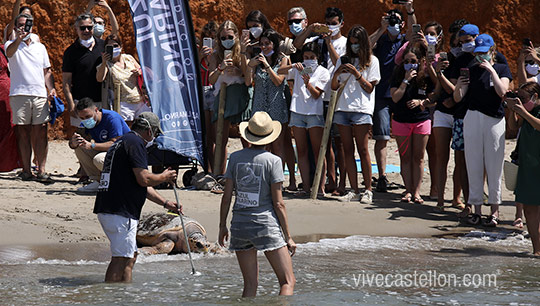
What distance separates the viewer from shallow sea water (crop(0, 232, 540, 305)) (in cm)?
788

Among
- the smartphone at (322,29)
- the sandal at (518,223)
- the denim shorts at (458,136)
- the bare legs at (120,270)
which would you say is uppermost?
the smartphone at (322,29)

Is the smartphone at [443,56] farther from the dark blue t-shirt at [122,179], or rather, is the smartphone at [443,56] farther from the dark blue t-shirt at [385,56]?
the dark blue t-shirt at [122,179]

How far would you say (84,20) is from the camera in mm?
12109

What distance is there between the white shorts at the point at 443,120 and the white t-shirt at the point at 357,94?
804mm

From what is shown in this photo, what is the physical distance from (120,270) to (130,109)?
466 cm

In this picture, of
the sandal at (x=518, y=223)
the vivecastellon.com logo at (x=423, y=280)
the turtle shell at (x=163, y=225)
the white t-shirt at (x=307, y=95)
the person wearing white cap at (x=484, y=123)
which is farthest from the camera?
the white t-shirt at (x=307, y=95)

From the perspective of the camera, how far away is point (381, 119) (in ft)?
39.5

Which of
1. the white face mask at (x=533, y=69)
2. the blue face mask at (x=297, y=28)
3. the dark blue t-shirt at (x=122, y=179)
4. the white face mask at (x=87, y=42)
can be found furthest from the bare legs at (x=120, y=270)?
the white face mask at (x=533, y=69)

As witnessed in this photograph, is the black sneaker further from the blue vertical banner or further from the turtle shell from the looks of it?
the turtle shell

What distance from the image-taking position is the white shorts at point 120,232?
788 centimetres

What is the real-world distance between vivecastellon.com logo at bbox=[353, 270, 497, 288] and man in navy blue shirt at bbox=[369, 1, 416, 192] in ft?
10.2

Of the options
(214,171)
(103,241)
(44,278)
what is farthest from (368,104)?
(44,278)

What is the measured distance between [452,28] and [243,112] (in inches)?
113

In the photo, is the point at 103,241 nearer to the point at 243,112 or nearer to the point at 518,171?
the point at 243,112
